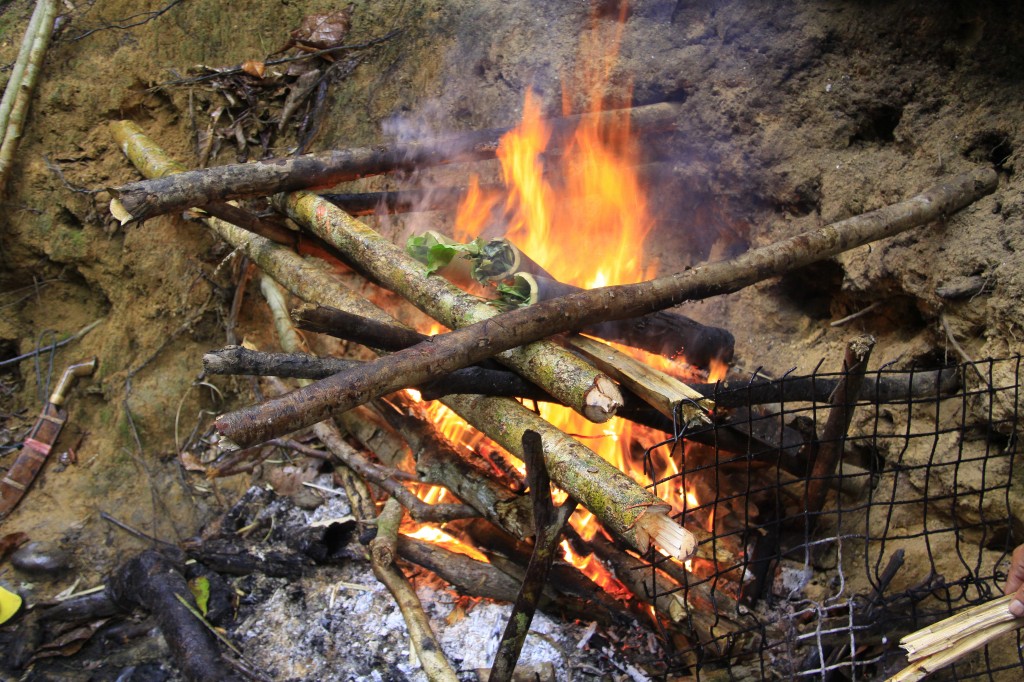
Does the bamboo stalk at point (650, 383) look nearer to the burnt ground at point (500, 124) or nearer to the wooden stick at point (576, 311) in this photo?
the wooden stick at point (576, 311)

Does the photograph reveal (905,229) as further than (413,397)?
No

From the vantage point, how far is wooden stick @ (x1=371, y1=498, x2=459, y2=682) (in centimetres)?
339

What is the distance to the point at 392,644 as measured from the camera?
3783 millimetres

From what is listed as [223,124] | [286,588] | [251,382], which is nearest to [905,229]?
[286,588]

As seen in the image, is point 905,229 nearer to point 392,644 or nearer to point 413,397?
point 413,397

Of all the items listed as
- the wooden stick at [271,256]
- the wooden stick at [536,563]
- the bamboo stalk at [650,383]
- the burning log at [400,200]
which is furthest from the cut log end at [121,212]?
Answer: the wooden stick at [536,563]

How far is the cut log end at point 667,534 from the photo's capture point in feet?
8.44

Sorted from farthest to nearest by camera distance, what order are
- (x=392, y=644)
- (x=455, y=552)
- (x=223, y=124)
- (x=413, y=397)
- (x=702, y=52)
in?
(x=223, y=124)
(x=702, y=52)
(x=413, y=397)
(x=455, y=552)
(x=392, y=644)

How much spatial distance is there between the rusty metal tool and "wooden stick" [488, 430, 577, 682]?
358 cm

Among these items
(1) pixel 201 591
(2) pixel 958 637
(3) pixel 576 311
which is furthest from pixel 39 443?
(2) pixel 958 637

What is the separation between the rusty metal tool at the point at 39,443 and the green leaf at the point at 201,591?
156cm

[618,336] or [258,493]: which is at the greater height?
[618,336]

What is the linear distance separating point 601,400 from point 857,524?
1.87m

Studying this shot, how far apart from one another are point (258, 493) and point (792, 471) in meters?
3.26
